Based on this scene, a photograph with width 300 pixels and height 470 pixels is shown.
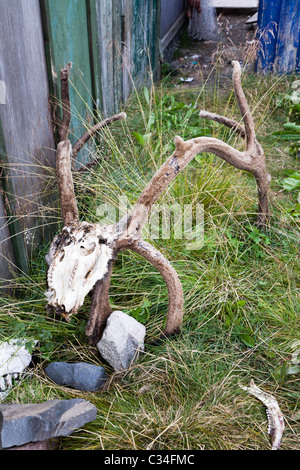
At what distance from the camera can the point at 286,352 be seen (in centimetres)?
206

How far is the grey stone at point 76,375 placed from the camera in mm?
1923

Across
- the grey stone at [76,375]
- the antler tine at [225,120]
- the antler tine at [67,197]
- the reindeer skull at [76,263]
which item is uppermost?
the antler tine at [225,120]

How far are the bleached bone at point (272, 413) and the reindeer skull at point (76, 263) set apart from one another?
83cm

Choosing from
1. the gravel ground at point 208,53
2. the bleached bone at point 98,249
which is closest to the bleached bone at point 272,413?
the bleached bone at point 98,249

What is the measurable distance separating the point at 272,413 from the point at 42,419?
3.01 ft

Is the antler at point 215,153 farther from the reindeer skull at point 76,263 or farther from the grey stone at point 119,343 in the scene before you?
the grey stone at point 119,343

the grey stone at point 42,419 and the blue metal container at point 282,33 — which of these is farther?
the blue metal container at point 282,33

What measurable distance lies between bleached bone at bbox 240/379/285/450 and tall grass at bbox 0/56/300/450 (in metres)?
0.03

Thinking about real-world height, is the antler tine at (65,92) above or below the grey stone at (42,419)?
above

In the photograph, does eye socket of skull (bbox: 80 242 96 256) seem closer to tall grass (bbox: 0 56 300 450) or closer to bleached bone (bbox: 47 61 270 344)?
bleached bone (bbox: 47 61 270 344)

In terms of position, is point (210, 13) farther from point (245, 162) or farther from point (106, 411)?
point (106, 411)

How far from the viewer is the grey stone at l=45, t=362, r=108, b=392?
6.31 feet

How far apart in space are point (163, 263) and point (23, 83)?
4.04 ft

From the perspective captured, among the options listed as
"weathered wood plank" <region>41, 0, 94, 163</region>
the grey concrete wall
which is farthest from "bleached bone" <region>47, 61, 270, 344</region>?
the grey concrete wall
